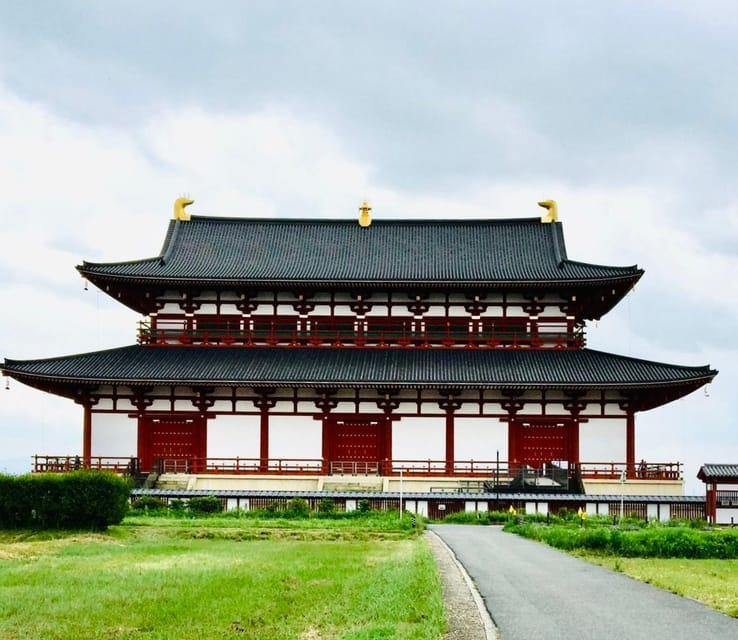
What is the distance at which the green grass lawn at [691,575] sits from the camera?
57.9 ft

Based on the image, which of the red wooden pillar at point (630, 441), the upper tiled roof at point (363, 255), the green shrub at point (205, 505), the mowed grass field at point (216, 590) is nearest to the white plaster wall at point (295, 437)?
the upper tiled roof at point (363, 255)

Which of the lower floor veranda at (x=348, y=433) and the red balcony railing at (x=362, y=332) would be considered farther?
the red balcony railing at (x=362, y=332)

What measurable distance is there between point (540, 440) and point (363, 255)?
15522 mm

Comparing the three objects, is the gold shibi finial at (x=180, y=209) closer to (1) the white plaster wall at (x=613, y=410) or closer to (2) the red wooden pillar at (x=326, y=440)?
(2) the red wooden pillar at (x=326, y=440)

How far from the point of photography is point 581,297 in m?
52.2

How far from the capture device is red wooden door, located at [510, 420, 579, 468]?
49344 millimetres

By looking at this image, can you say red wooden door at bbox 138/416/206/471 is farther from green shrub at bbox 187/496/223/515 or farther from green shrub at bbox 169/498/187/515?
green shrub at bbox 187/496/223/515

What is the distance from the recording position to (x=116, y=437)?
164 ft

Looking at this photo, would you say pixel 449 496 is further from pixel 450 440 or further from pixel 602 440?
pixel 602 440

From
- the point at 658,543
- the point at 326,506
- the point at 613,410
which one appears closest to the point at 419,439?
the point at 613,410

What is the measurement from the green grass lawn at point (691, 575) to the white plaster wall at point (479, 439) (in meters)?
23.7

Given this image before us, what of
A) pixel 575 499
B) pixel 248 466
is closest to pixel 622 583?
pixel 575 499

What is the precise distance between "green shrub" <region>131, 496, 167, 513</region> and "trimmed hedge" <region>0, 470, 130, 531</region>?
30.4 ft

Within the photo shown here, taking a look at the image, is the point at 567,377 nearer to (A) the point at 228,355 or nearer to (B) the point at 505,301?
(B) the point at 505,301
